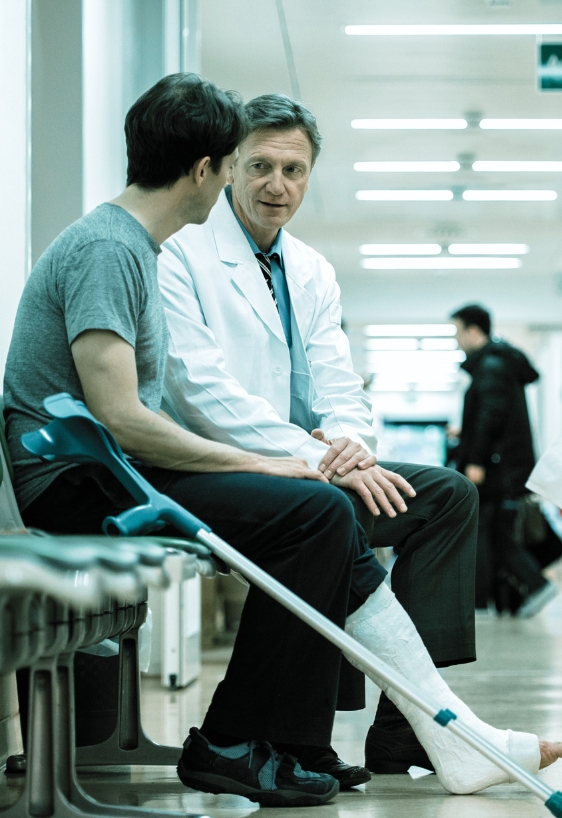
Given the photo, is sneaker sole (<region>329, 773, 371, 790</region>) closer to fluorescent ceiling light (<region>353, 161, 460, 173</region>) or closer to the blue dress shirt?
the blue dress shirt

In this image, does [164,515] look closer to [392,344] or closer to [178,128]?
[178,128]

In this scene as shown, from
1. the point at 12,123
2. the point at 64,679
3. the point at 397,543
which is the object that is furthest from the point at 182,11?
the point at 64,679

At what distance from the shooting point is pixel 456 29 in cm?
550

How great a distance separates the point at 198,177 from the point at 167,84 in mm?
177

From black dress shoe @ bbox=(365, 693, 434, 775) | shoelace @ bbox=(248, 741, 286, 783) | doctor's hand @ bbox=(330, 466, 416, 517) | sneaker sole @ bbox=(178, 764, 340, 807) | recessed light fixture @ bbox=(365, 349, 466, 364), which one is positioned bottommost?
recessed light fixture @ bbox=(365, 349, 466, 364)

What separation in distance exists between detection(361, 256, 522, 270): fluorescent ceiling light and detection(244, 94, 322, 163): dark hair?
8.44 meters

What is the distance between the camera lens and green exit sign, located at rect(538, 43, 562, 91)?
5.61 meters

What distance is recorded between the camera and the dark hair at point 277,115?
244 cm

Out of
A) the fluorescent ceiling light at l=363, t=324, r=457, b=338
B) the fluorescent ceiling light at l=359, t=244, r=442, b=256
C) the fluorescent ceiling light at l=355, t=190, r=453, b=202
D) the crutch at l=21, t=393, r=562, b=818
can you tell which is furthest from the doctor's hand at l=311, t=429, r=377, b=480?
A: the fluorescent ceiling light at l=363, t=324, r=457, b=338

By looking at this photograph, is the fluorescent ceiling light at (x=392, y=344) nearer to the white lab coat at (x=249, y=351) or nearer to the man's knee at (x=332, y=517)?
the white lab coat at (x=249, y=351)

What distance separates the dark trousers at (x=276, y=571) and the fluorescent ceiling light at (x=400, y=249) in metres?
8.76

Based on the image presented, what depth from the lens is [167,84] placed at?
1.86 m

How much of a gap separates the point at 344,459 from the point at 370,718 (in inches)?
45.6

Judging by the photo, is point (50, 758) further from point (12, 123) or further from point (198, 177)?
point (12, 123)
